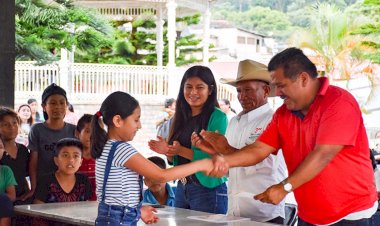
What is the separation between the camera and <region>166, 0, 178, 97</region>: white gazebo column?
1992 centimetres

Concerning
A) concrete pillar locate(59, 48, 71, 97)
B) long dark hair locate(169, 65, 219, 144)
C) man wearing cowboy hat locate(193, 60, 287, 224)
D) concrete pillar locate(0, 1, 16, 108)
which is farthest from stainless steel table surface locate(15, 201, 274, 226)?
concrete pillar locate(59, 48, 71, 97)

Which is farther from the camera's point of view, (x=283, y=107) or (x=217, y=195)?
(x=217, y=195)

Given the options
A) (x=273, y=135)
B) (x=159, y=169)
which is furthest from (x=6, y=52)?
(x=273, y=135)

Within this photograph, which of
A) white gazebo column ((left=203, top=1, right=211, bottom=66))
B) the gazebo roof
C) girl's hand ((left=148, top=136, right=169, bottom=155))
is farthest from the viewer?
white gazebo column ((left=203, top=1, right=211, bottom=66))

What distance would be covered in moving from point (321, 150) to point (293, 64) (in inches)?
17.3

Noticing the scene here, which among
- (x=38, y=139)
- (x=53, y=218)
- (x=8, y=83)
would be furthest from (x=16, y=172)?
(x=53, y=218)

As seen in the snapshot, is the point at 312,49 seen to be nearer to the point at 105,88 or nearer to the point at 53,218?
the point at 105,88

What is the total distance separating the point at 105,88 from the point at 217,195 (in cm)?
1583

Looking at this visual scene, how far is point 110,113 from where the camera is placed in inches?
167

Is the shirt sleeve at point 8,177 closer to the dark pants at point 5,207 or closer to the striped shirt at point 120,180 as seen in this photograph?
the dark pants at point 5,207

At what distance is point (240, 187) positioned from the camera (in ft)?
16.4

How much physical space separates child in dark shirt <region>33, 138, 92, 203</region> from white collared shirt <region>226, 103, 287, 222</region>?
1457 millimetres

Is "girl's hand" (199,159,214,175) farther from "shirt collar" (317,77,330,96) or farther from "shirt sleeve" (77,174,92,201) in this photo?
"shirt sleeve" (77,174,92,201)

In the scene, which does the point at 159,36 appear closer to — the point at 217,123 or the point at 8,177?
the point at 8,177
